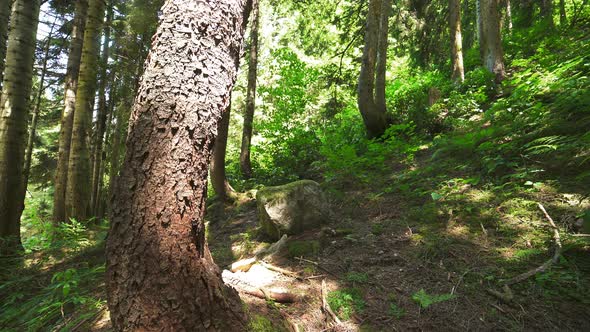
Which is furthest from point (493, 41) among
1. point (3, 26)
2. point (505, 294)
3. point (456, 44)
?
point (3, 26)

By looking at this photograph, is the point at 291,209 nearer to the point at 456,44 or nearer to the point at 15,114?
the point at 15,114

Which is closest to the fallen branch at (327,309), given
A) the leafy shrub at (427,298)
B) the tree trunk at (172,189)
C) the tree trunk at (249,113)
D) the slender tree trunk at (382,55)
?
the leafy shrub at (427,298)

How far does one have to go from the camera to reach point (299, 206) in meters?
4.23

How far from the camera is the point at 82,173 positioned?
5973 mm

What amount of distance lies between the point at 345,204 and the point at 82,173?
5.37 metres

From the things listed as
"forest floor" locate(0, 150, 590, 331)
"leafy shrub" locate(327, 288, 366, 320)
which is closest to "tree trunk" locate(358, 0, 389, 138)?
"forest floor" locate(0, 150, 590, 331)

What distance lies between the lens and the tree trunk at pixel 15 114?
411 centimetres

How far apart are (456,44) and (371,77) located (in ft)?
12.0

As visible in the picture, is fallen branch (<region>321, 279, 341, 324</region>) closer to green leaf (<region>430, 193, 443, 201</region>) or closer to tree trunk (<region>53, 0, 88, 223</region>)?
green leaf (<region>430, 193, 443, 201</region>)

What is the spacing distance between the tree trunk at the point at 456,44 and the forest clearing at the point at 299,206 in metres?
0.89

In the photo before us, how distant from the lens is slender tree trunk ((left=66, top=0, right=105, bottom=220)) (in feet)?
18.9

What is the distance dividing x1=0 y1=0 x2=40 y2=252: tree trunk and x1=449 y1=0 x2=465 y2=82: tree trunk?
10.00 m

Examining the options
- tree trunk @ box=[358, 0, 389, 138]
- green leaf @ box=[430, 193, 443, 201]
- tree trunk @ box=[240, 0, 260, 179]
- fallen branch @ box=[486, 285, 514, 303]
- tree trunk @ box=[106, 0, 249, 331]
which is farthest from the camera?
tree trunk @ box=[240, 0, 260, 179]

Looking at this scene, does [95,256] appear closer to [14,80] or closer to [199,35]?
[14,80]
